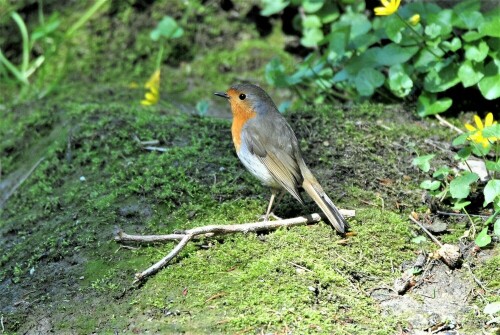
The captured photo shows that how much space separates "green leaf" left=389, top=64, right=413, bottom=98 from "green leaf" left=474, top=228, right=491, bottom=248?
5.02 ft

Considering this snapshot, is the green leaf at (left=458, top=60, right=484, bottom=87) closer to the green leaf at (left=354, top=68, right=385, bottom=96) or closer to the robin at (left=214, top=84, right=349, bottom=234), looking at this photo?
the green leaf at (left=354, top=68, right=385, bottom=96)

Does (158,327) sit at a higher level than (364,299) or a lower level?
higher

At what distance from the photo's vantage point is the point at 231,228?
387 centimetres

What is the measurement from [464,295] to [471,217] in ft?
2.23

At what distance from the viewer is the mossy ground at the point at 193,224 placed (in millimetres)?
3402

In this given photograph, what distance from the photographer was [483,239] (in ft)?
12.4

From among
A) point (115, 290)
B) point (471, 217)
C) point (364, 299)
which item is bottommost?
point (471, 217)

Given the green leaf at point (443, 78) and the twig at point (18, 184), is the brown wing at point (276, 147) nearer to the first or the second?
the green leaf at point (443, 78)

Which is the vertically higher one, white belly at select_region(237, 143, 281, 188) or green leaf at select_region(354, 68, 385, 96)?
white belly at select_region(237, 143, 281, 188)

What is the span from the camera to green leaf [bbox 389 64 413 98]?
5.05 metres

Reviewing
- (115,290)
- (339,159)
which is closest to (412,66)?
(339,159)

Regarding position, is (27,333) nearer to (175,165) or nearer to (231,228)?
(231,228)

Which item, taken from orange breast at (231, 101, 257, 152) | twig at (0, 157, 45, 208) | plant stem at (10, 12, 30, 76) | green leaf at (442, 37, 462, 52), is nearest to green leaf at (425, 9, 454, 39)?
green leaf at (442, 37, 462, 52)

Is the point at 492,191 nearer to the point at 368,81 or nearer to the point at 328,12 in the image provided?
the point at 368,81
